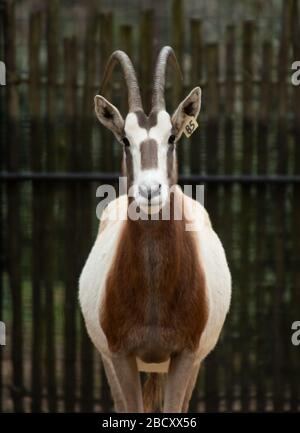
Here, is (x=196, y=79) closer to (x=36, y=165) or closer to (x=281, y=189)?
(x=281, y=189)

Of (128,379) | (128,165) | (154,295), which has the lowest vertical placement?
(128,379)

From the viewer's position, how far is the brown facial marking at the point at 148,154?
17.6ft

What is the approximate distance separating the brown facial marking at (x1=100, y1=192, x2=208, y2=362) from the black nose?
43cm

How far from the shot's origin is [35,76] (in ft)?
28.0

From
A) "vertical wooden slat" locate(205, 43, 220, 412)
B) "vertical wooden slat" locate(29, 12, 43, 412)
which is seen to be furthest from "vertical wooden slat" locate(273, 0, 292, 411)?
"vertical wooden slat" locate(29, 12, 43, 412)

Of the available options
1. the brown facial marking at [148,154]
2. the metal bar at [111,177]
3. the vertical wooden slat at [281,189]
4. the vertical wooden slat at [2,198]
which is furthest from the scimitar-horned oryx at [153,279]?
the vertical wooden slat at [2,198]

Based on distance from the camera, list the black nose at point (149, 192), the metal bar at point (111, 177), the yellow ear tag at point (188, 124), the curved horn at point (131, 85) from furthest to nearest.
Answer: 1. the metal bar at point (111, 177)
2. the yellow ear tag at point (188, 124)
3. the curved horn at point (131, 85)
4. the black nose at point (149, 192)

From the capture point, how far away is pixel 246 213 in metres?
8.56

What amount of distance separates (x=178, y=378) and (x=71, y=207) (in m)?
2.92

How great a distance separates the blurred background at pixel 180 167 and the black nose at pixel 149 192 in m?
3.20

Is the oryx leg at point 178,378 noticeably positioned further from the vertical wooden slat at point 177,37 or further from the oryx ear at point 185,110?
the vertical wooden slat at point 177,37

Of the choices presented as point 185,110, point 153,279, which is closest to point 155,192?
point 153,279

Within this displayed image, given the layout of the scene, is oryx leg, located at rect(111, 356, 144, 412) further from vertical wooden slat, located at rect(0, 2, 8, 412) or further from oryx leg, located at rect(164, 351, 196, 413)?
vertical wooden slat, located at rect(0, 2, 8, 412)

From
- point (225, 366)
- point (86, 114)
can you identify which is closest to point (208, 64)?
point (86, 114)
